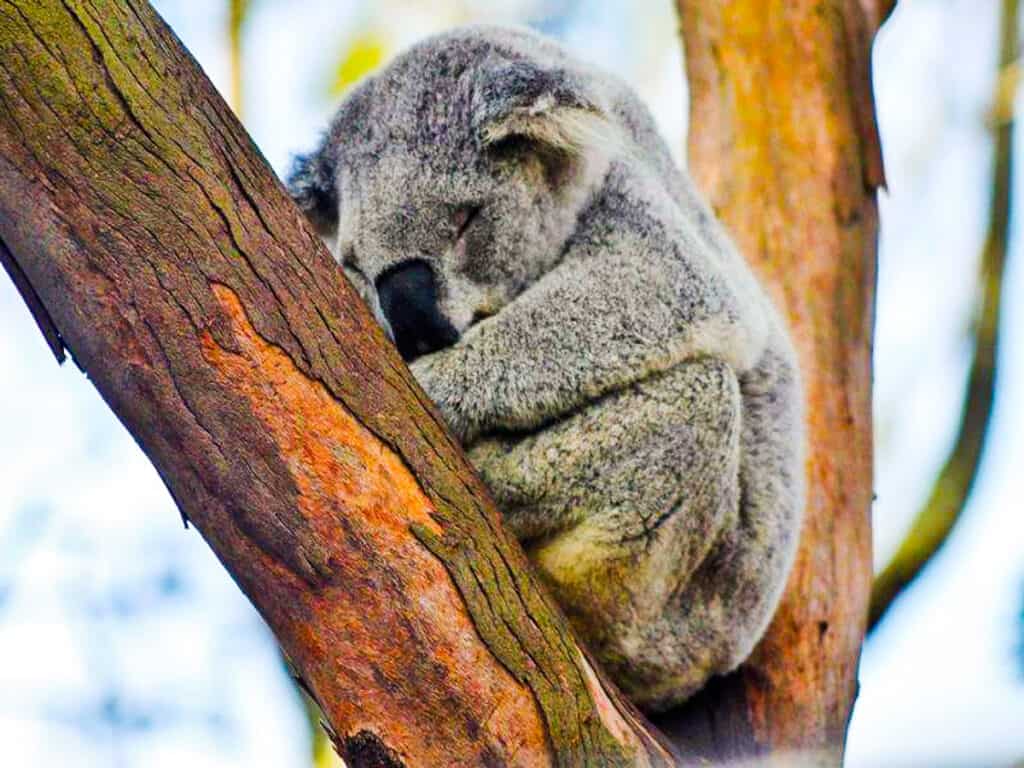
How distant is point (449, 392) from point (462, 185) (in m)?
0.72

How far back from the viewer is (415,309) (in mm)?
3490

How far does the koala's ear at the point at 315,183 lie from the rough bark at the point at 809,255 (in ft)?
6.17

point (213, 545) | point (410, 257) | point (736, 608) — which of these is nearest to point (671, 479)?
point (736, 608)

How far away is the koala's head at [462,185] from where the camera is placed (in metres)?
3.57

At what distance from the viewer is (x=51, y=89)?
7.97ft

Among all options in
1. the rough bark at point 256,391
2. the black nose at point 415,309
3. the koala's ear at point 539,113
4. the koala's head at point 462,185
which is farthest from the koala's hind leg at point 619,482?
the koala's ear at point 539,113

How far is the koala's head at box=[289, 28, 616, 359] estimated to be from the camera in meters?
3.57

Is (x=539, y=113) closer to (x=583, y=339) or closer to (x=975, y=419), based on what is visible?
(x=583, y=339)

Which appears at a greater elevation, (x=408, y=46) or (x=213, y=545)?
(x=408, y=46)

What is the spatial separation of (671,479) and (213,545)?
1.40 m

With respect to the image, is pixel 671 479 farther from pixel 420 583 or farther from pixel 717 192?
pixel 717 192

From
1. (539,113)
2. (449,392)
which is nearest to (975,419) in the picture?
(539,113)

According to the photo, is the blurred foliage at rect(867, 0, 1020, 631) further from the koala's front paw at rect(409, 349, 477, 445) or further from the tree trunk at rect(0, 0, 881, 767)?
the tree trunk at rect(0, 0, 881, 767)

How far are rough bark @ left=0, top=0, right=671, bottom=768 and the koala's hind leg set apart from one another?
68 cm
